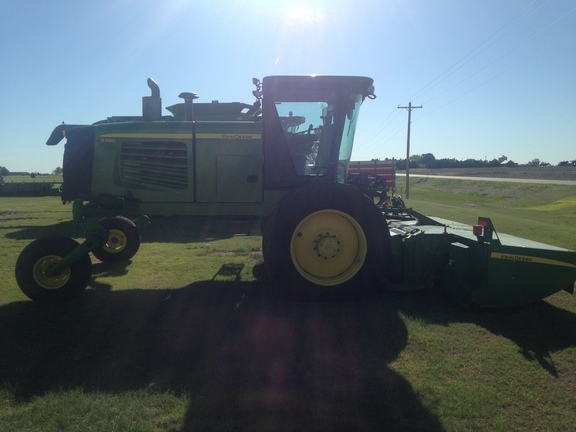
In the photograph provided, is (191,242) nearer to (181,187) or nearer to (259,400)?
(181,187)

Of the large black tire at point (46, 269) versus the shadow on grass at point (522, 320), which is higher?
the large black tire at point (46, 269)

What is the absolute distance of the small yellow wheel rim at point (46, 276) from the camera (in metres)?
4.77

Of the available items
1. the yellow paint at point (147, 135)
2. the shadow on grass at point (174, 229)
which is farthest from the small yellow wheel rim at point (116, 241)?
the yellow paint at point (147, 135)

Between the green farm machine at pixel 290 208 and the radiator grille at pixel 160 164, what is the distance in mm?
14

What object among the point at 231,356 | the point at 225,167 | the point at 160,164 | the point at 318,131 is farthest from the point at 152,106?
the point at 231,356

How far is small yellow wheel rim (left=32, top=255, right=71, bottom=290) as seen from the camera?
4770mm

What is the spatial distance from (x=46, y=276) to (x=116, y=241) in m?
1.79

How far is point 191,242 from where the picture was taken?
910 centimetres

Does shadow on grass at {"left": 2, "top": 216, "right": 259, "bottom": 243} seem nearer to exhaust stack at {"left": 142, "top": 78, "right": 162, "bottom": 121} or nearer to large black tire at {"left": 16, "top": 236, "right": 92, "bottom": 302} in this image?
large black tire at {"left": 16, "top": 236, "right": 92, "bottom": 302}

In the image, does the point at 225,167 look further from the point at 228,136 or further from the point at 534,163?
the point at 534,163

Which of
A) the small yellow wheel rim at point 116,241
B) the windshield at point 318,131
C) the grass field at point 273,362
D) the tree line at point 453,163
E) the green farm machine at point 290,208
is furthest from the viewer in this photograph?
the tree line at point 453,163

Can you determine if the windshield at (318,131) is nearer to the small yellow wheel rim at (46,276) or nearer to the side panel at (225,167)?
the side panel at (225,167)

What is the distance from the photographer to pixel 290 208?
462 centimetres

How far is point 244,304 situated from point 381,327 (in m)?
1.50
